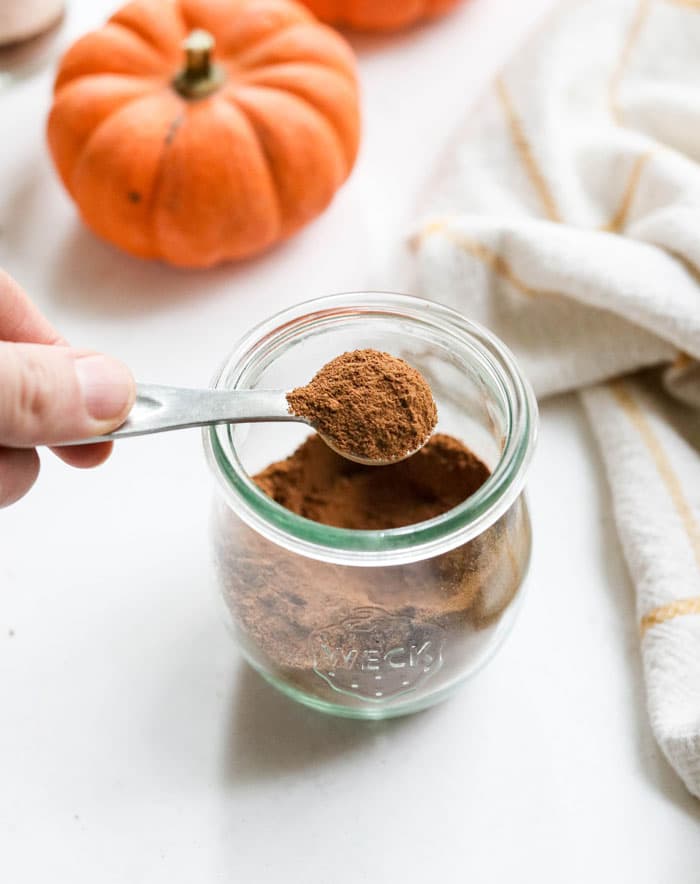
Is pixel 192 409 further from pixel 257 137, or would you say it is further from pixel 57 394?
pixel 257 137

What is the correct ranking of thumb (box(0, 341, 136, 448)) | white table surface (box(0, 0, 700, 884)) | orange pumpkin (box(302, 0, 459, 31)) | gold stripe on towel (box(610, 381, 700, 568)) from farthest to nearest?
orange pumpkin (box(302, 0, 459, 31)), gold stripe on towel (box(610, 381, 700, 568)), white table surface (box(0, 0, 700, 884)), thumb (box(0, 341, 136, 448))

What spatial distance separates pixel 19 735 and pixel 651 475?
1.91ft

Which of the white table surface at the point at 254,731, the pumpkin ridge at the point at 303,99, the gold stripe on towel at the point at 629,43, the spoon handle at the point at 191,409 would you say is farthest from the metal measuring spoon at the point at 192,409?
the gold stripe on towel at the point at 629,43

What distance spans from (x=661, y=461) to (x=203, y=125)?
0.56 metres

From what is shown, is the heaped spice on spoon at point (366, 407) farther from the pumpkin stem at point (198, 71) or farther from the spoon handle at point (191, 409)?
the pumpkin stem at point (198, 71)

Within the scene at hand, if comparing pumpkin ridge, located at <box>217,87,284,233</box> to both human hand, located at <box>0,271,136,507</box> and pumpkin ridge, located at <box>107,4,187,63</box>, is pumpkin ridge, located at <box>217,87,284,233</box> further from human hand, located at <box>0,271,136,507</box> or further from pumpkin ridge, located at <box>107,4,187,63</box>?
human hand, located at <box>0,271,136,507</box>

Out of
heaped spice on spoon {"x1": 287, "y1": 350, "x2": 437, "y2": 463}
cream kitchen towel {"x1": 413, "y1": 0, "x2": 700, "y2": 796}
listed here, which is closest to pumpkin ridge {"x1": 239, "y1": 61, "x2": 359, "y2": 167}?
cream kitchen towel {"x1": 413, "y1": 0, "x2": 700, "y2": 796}

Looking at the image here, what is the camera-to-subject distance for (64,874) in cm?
69

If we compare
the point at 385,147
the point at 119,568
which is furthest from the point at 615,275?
the point at 119,568

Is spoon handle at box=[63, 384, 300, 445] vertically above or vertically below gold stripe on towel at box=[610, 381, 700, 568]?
above

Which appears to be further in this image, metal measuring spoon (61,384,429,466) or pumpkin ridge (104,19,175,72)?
pumpkin ridge (104,19,175,72)

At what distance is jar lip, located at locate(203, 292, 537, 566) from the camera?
0.58m

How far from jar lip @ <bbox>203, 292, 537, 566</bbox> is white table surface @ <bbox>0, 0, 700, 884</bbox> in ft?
0.73

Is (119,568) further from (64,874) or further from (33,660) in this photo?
(64,874)
